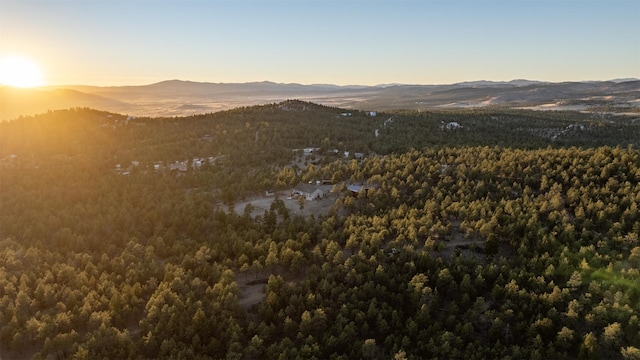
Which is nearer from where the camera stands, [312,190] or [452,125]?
[312,190]

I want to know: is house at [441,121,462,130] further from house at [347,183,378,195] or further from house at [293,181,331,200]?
house at [293,181,331,200]

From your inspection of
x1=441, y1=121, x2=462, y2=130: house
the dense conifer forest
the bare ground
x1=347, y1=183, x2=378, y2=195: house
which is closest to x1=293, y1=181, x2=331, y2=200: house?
the bare ground

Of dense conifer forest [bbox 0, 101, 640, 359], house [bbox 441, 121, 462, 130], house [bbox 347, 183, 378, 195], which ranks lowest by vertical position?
dense conifer forest [bbox 0, 101, 640, 359]

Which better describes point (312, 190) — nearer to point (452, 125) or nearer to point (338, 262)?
point (338, 262)

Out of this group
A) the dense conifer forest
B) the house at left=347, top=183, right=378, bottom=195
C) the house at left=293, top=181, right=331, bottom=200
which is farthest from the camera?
the house at left=293, top=181, right=331, bottom=200

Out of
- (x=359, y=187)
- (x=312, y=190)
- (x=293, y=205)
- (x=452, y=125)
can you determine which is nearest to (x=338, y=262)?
(x=293, y=205)

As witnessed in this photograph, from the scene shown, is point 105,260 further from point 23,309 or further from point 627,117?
point 627,117
